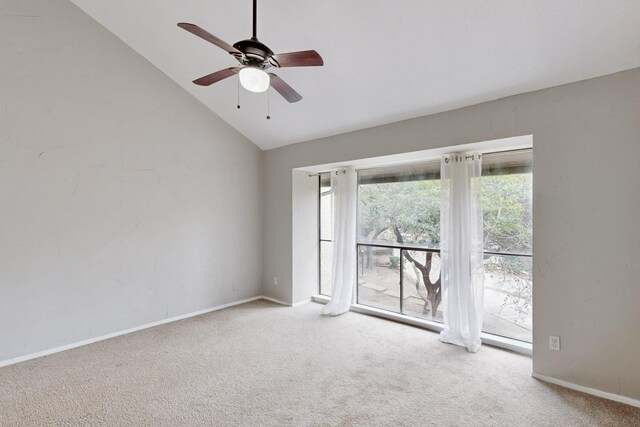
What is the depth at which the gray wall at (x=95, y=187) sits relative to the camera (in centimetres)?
280

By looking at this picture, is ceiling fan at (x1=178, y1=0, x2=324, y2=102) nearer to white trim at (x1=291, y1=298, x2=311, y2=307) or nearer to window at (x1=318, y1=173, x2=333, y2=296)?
window at (x1=318, y1=173, x2=333, y2=296)

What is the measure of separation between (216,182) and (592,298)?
4.29 m

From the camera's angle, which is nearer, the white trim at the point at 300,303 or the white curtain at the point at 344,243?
the white curtain at the point at 344,243

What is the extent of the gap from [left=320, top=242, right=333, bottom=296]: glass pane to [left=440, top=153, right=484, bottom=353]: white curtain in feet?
6.45

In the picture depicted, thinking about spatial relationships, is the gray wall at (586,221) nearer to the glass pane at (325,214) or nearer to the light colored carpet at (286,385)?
the light colored carpet at (286,385)

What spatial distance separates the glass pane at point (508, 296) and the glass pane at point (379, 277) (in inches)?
42.8

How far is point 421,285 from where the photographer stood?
382cm

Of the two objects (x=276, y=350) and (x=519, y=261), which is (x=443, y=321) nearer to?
(x=519, y=261)

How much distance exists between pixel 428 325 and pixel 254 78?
3.30 metres

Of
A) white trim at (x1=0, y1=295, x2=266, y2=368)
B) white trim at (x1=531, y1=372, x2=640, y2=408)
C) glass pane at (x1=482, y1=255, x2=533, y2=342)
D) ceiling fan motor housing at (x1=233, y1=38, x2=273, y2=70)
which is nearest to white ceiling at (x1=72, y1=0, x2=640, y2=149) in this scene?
ceiling fan motor housing at (x1=233, y1=38, x2=273, y2=70)

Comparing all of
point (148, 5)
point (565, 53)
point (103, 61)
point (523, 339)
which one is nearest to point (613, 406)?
point (523, 339)

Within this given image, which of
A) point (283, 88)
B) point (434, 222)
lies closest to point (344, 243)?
point (434, 222)

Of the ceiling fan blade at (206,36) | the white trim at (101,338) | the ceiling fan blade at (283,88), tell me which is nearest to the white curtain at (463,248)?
the ceiling fan blade at (283,88)

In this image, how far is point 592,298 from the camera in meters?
2.33
